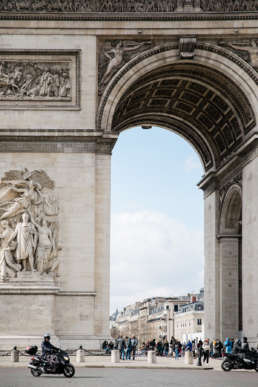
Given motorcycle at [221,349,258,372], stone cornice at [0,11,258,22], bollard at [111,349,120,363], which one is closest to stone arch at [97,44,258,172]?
stone cornice at [0,11,258,22]

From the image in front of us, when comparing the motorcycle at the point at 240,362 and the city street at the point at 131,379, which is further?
the motorcycle at the point at 240,362

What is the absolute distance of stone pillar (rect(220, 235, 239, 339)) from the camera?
45781mm

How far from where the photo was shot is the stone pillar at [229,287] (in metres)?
45.8

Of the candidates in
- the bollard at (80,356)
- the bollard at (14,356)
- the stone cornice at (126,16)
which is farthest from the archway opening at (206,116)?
the bollard at (14,356)

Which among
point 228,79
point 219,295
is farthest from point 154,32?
point 219,295

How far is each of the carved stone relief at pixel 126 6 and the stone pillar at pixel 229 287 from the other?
12.8 m

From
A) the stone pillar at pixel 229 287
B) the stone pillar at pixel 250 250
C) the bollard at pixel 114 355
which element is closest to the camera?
the bollard at pixel 114 355

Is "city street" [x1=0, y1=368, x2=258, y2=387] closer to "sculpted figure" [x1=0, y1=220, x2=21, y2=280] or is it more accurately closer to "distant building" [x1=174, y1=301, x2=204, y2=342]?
"sculpted figure" [x1=0, y1=220, x2=21, y2=280]

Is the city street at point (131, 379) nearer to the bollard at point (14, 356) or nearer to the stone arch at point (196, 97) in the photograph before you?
→ the bollard at point (14, 356)

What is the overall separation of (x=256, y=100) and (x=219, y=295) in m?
11.9

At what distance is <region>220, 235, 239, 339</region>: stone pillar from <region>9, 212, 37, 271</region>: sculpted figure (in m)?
13.1

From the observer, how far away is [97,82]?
38781 millimetres

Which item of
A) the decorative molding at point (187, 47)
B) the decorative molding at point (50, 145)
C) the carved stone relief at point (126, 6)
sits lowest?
the decorative molding at point (50, 145)

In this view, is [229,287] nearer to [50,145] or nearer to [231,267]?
[231,267]
